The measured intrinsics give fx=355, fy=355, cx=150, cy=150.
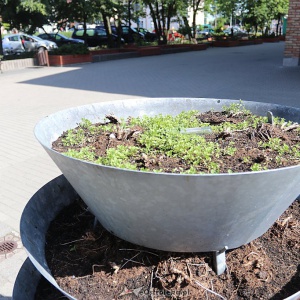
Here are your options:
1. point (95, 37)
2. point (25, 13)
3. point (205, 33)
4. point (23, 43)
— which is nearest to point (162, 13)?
point (95, 37)

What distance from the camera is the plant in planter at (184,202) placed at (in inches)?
47.7

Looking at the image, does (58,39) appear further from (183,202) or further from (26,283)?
(183,202)

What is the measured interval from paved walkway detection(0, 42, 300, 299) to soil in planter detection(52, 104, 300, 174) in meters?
1.56

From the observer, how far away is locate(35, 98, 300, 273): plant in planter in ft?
3.97

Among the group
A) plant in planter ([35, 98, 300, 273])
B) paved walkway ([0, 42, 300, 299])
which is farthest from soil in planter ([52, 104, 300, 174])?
paved walkway ([0, 42, 300, 299])

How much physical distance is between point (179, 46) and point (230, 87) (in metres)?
14.0

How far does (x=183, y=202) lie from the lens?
1266mm

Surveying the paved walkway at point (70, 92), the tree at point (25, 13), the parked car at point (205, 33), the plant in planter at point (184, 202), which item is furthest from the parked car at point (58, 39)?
the plant in planter at point (184, 202)

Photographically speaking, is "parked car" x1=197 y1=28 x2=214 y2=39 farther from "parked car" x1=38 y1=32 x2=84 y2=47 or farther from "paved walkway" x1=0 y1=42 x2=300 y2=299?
"paved walkway" x1=0 y1=42 x2=300 y2=299

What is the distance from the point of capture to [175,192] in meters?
1.23

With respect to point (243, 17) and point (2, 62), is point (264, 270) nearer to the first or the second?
point (2, 62)

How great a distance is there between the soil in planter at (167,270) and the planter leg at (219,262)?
0.08 feet

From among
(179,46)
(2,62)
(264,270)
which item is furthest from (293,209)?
(179,46)

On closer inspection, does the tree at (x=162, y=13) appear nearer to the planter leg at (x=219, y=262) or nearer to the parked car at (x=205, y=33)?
the parked car at (x=205, y=33)
